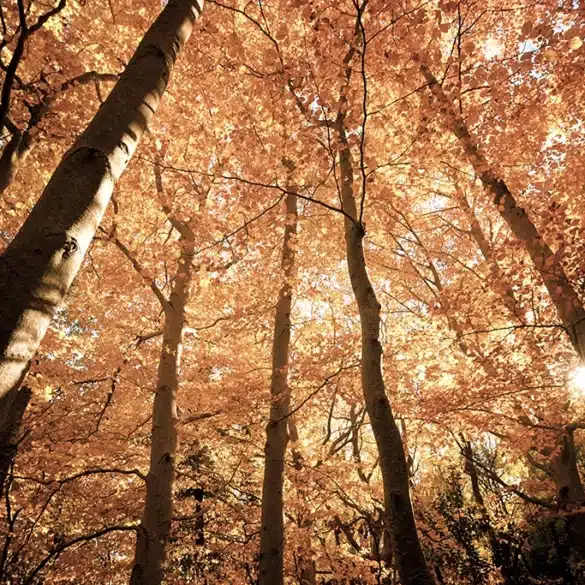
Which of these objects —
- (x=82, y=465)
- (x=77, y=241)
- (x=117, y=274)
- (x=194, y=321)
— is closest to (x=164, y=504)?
(x=82, y=465)

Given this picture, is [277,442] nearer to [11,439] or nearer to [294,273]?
[294,273]

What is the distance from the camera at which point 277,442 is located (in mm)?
6574

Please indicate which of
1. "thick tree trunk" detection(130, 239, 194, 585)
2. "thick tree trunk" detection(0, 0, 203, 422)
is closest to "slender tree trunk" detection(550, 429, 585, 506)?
"thick tree trunk" detection(130, 239, 194, 585)

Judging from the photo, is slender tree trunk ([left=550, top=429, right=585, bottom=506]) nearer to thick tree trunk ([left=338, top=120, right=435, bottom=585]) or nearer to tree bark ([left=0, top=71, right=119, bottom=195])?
thick tree trunk ([left=338, top=120, right=435, bottom=585])

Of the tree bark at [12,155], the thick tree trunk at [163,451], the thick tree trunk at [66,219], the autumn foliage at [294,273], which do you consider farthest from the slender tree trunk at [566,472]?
the tree bark at [12,155]

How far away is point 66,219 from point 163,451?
5.49 metres

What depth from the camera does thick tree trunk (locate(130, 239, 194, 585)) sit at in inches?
212

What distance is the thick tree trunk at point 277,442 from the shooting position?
19.0 feet

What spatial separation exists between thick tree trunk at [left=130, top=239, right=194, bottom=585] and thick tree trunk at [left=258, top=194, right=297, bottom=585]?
Result: 54.9 inches

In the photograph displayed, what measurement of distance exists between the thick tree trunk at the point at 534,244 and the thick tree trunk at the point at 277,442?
3.28m

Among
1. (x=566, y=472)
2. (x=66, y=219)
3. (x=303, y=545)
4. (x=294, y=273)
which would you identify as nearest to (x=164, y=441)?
(x=294, y=273)

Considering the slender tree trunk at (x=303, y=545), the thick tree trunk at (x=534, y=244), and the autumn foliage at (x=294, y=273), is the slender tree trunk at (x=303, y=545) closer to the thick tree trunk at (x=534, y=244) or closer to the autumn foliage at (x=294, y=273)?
the autumn foliage at (x=294, y=273)

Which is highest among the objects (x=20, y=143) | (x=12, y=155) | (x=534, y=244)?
(x=534, y=244)

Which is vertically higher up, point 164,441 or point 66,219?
point 164,441
